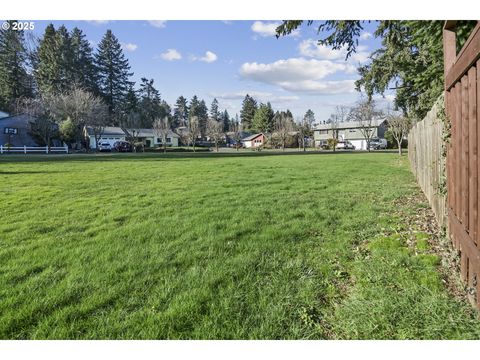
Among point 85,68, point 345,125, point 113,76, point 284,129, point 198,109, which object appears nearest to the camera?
point 85,68

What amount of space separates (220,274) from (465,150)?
2.28 metres

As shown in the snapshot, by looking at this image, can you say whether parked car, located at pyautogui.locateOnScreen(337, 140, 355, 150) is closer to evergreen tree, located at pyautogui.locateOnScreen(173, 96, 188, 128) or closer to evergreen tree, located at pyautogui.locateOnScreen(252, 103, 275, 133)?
evergreen tree, located at pyautogui.locateOnScreen(252, 103, 275, 133)

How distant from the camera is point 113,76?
4391 cm

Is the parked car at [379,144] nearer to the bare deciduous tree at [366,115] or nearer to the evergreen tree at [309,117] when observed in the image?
the bare deciduous tree at [366,115]

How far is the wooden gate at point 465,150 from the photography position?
2176mm

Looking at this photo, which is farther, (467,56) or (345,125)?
(345,125)

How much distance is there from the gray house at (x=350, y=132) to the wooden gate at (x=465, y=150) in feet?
154

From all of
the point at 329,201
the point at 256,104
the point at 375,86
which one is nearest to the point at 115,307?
the point at 329,201

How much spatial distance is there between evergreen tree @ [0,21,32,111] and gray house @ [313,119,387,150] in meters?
40.9

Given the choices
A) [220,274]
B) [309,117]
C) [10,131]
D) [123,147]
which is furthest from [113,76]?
[220,274]

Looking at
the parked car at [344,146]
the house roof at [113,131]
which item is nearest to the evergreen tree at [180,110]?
the house roof at [113,131]

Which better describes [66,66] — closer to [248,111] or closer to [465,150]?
[465,150]

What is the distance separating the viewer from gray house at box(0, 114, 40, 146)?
37281mm
